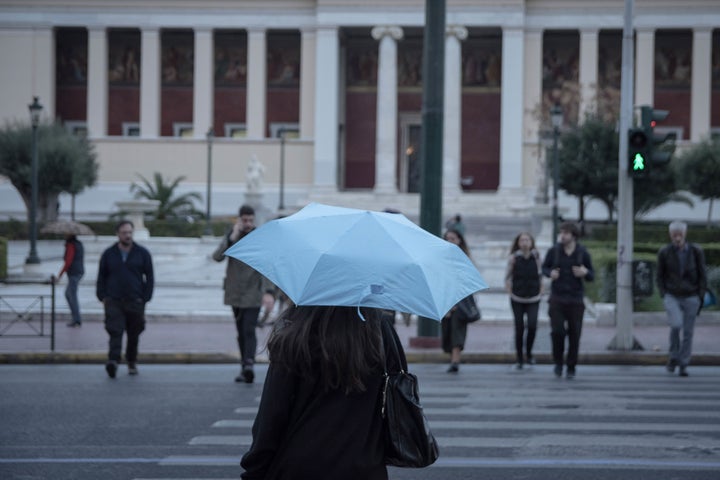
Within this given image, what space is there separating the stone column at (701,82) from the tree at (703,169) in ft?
29.4

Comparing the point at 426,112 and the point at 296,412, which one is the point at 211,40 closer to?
the point at 426,112

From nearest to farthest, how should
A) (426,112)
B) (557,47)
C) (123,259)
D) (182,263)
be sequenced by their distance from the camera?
1. (123,259)
2. (426,112)
3. (182,263)
4. (557,47)

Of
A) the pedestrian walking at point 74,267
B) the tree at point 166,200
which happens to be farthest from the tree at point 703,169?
the pedestrian walking at point 74,267

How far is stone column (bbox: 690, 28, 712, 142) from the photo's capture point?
157 ft

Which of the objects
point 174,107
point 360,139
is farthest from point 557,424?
point 174,107

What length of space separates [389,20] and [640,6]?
1115cm

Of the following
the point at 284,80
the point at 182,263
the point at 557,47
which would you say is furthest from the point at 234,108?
the point at 182,263

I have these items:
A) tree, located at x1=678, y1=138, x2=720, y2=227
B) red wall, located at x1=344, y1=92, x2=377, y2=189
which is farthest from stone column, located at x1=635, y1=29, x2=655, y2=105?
red wall, located at x1=344, y1=92, x2=377, y2=189

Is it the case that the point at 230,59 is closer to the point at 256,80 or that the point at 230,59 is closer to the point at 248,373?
the point at 256,80

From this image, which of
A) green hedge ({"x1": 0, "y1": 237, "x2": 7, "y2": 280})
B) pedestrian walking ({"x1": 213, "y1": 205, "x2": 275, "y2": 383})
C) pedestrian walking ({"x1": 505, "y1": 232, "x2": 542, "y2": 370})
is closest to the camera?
pedestrian walking ({"x1": 213, "y1": 205, "x2": 275, "y2": 383})

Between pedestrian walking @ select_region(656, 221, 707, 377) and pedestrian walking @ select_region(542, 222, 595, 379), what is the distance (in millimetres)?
995

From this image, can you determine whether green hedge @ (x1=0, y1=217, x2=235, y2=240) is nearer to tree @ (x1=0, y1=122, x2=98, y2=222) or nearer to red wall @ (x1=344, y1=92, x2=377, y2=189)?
→ tree @ (x1=0, y1=122, x2=98, y2=222)

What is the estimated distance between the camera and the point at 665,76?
1993 inches

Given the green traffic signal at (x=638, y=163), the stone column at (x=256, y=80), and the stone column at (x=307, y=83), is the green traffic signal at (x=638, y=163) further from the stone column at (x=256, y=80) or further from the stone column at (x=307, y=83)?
the stone column at (x=256, y=80)
